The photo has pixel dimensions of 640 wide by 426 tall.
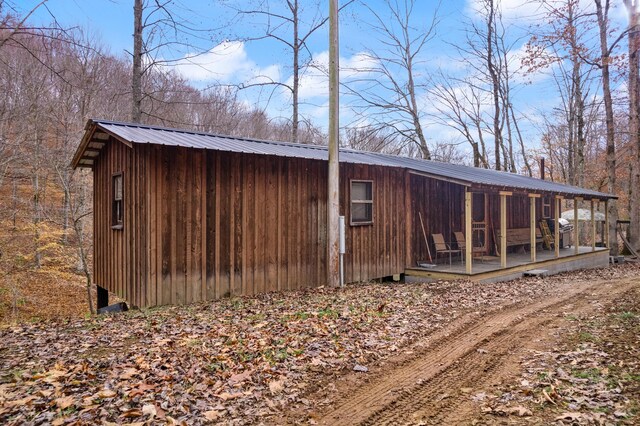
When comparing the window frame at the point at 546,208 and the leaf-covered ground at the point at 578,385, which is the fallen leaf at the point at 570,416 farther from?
the window frame at the point at 546,208

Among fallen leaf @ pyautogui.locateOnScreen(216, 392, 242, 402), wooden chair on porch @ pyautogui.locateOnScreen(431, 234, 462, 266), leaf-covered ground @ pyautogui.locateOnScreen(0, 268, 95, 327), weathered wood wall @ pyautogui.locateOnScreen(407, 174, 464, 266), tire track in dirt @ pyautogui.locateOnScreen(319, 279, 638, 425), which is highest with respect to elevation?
weathered wood wall @ pyautogui.locateOnScreen(407, 174, 464, 266)

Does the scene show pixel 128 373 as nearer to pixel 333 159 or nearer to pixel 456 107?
pixel 333 159

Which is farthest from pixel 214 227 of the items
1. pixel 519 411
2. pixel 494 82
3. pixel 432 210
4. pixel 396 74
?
pixel 494 82

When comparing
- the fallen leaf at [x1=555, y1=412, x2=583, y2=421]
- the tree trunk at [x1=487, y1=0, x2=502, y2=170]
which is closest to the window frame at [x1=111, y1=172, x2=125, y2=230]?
the fallen leaf at [x1=555, y1=412, x2=583, y2=421]

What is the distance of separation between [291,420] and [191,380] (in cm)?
109

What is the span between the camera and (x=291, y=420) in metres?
3.35

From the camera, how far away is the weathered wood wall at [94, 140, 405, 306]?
24.1 ft

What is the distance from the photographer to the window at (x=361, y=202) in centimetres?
1031

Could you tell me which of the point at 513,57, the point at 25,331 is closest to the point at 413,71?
the point at 513,57

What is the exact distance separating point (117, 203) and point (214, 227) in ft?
8.30

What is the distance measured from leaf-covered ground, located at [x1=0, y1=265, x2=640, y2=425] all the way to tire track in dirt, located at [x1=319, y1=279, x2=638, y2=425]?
37 centimetres

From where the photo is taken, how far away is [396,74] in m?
24.1

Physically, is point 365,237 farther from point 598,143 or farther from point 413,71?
point 598,143

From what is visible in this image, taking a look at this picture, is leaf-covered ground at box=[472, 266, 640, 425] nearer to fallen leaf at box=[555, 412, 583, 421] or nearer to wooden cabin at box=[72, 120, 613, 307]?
fallen leaf at box=[555, 412, 583, 421]
